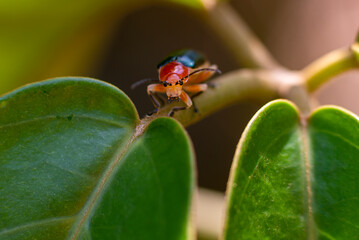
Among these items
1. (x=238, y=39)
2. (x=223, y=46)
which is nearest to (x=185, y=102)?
(x=238, y=39)

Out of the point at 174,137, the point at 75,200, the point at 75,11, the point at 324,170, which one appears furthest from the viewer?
the point at 75,11

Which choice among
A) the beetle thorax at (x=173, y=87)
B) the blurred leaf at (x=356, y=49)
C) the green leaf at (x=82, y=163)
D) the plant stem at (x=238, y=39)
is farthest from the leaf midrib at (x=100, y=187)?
the plant stem at (x=238, y=39)

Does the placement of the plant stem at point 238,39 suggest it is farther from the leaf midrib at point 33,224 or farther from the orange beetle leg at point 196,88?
the leaf midrib at point 33,224

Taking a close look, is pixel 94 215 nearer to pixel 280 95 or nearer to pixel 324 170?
pixel 324 170

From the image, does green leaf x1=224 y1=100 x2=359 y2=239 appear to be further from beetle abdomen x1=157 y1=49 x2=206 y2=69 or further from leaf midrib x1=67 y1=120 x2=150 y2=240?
beetle abdomen x1=157 y1=49 x2=206 y2=69

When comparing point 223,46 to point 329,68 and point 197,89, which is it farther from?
point 197,89

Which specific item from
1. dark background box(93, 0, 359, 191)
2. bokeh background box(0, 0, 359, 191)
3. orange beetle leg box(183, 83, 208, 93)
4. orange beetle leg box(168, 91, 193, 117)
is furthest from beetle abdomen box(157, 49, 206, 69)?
dark background box(93, 0, 359, 191)

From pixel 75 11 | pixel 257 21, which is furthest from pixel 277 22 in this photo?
pixel 75 11
